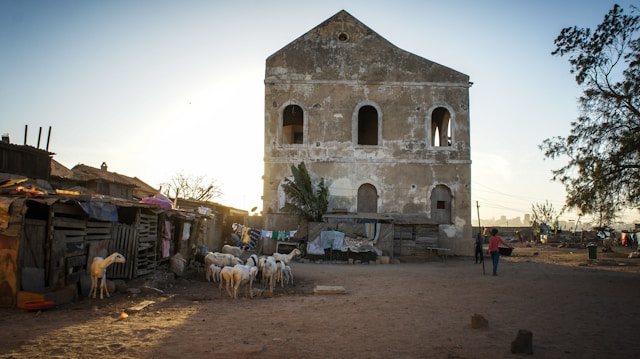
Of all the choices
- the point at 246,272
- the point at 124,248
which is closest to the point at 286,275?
the point at 246,272

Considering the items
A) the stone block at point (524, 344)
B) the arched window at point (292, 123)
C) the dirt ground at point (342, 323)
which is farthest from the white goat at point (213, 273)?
the arched window at point (292, 123)

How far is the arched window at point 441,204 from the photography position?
25.9 meters

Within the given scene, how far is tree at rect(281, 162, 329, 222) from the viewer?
24.5 meters

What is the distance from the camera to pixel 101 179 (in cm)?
3145

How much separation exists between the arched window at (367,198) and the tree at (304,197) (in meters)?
2.09

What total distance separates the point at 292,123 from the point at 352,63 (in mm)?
5866

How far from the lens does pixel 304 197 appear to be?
2448cm

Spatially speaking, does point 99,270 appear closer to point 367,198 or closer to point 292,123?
point 367,198

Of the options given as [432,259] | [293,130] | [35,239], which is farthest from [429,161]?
[35,239]

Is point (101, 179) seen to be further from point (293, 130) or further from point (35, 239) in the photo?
point (35, 239)

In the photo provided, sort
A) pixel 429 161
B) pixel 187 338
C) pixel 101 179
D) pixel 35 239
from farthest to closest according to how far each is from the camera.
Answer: pixel 101 179 < pixel 429 161 < pixel 35 239 < pixel 187 338

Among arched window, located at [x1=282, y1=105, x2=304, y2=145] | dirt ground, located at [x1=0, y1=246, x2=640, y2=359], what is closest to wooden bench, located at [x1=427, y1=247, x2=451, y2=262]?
dirt ground, located at [x1=0, y1=246, x2=640, y2=359]

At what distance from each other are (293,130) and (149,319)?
24.4 metres

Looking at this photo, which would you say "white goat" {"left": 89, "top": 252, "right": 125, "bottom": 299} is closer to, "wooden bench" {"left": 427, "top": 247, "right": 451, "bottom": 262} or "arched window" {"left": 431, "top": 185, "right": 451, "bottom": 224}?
"wooden bench" {"left": 427, "top": 247, "right": 451, "bottom": 262}
